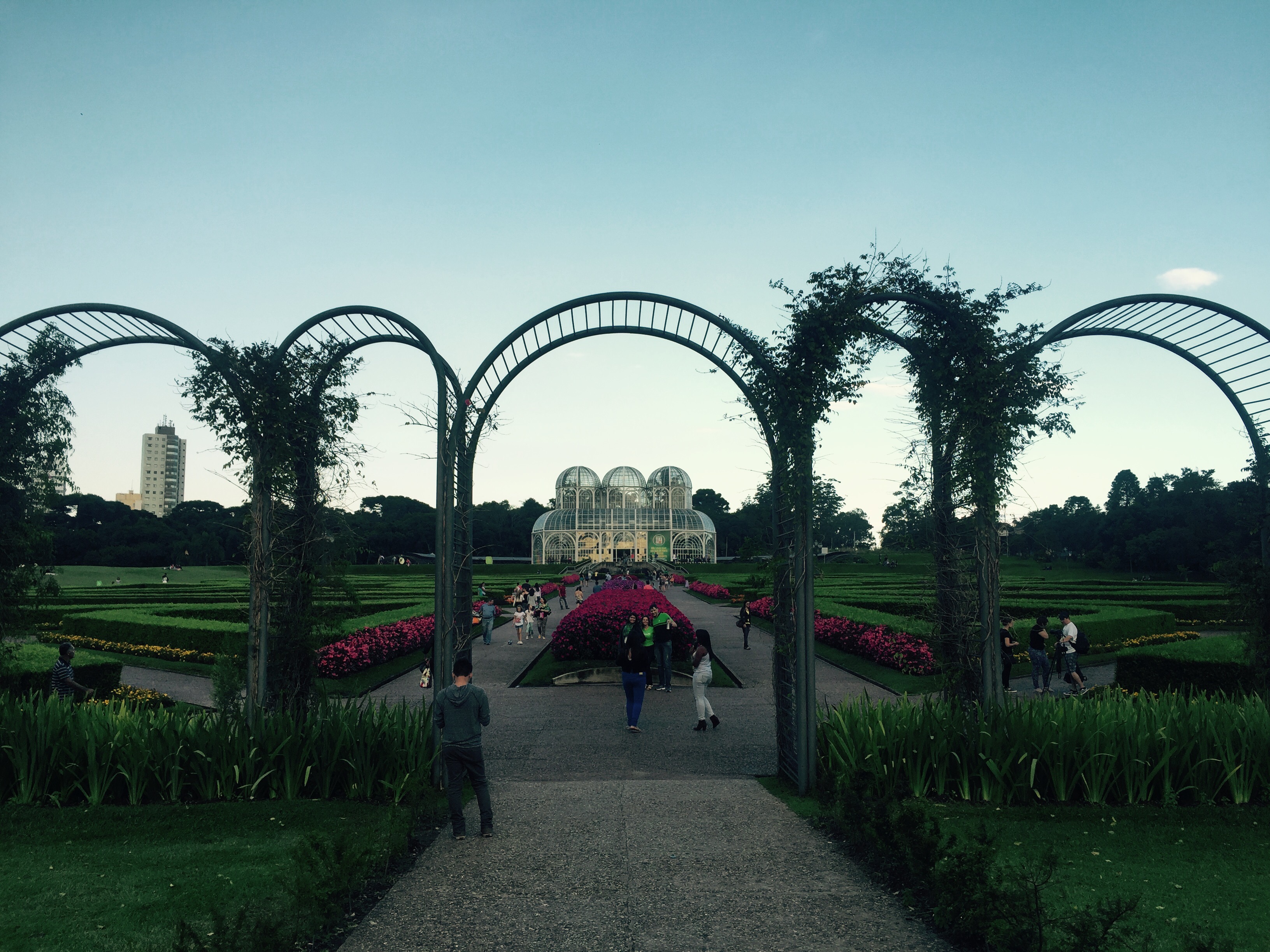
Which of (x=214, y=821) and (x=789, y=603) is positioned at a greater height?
(x=789, y=603)

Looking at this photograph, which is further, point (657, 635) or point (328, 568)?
point (657, 635)

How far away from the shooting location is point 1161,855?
5.45 m

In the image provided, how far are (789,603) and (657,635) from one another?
5748mm

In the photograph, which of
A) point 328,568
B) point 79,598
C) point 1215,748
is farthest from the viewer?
point 79,598

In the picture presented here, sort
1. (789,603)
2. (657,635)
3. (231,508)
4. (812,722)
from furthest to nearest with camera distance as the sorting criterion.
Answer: (231,508), (657,635), (789,603), (812,722)

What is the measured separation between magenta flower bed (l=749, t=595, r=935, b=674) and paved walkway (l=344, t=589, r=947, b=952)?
398cm

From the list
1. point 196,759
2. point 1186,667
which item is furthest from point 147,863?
point 1186,667

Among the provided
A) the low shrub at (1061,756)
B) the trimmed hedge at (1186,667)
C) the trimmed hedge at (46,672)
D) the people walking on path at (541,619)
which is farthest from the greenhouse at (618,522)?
the low shrub at (1061,756)

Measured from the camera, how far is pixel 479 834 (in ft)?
19.6

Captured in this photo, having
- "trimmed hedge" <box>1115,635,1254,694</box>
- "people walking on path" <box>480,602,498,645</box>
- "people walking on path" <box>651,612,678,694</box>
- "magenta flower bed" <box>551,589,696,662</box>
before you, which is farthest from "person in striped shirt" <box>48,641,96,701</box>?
"trimmed hedge" <box>1115,635,1254,694</box>

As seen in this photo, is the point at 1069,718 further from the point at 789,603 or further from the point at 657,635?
the point at 657,635

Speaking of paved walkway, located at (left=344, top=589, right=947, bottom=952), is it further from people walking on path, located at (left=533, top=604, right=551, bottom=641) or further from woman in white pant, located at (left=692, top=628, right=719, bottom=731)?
people walking on path, located at (left=533, top=604, right=551, bottom=641)

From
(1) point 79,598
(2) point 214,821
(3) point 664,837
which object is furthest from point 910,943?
(1) point 79,598

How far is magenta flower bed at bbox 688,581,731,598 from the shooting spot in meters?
37.1
